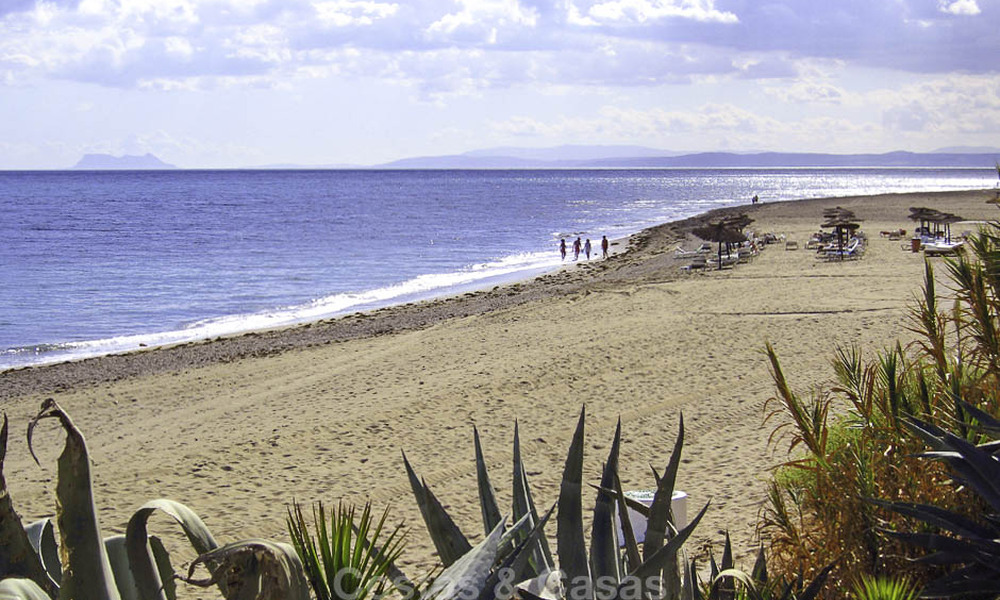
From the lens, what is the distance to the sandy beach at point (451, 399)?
791cm

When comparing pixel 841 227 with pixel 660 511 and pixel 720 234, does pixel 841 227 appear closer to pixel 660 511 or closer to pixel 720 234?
pixel 720 234

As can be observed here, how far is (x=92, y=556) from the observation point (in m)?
1.92

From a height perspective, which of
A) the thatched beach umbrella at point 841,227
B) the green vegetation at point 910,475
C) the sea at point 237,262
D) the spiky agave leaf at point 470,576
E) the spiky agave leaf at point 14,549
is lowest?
the sea at point 237,262

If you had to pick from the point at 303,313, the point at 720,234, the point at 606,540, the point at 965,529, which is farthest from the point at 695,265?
the point at 606,540

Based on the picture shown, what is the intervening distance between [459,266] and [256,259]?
9.21 meters

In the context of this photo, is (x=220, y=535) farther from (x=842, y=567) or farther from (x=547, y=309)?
(x=547, y=309)

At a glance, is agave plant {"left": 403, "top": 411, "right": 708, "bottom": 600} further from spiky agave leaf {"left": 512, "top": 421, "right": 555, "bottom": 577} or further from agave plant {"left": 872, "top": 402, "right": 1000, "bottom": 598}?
agave plant {"left": 872, "top": 402, "right": 1000, "bottom": 598}

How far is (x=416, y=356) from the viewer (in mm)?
14234

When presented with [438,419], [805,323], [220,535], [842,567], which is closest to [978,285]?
[842,567]

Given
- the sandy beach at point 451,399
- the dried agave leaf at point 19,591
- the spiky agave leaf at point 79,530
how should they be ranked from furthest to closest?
the sandy beach at point 451,399 → the spiky agave leaf at point 79,530 → the dried agave leaf at point 19,591

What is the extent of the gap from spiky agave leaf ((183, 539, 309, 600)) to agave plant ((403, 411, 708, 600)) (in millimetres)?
451

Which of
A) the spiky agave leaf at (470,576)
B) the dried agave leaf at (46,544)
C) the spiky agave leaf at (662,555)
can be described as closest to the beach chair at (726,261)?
the spiky agave leaf at (662,555)

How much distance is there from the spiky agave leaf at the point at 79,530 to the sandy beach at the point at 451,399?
310 centimetres

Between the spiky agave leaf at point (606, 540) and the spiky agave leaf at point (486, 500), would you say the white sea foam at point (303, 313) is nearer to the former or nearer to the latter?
the spiky agave leaf at point (486, 500)
